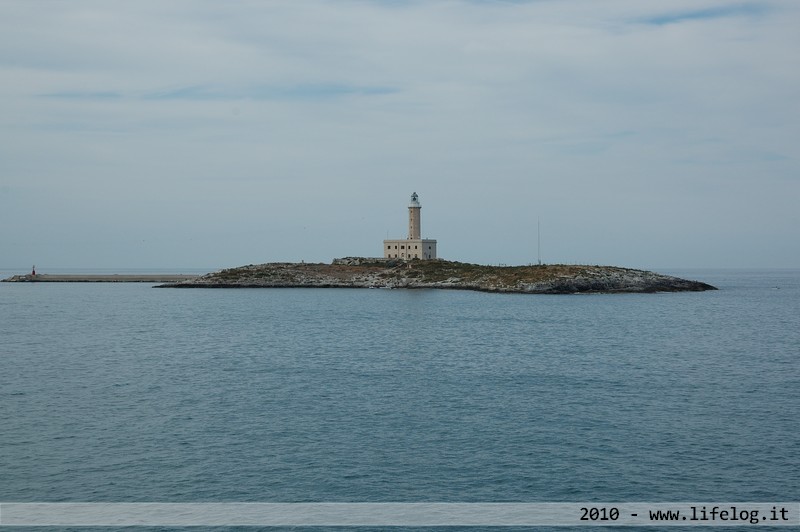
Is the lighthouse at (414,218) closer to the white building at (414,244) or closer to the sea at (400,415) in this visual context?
the white building at (414,244)

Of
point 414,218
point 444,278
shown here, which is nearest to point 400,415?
point 444,278

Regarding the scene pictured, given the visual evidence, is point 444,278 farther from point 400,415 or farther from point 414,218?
point 400,415

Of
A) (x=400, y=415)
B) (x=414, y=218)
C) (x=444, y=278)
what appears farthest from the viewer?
(x=414, y=218)

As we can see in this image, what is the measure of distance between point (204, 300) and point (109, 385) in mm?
84623

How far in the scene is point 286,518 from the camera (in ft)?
68.5

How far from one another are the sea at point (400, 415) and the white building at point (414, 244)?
89780mm

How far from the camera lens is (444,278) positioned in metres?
145

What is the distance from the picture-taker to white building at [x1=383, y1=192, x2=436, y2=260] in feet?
527

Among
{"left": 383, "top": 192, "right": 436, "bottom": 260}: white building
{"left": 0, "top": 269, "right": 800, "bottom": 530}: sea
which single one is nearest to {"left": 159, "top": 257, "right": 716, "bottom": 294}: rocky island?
{"left": 383, "top": 192, "right": 436, "bottom": 260}: white building

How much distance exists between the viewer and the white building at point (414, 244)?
160750 millimetres

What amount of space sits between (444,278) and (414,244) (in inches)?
761

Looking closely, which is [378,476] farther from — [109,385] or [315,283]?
[315,283]

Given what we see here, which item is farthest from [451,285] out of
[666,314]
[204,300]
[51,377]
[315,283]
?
[51,377]

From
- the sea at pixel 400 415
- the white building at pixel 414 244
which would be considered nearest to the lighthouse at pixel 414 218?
the white building at pixel 414 244
